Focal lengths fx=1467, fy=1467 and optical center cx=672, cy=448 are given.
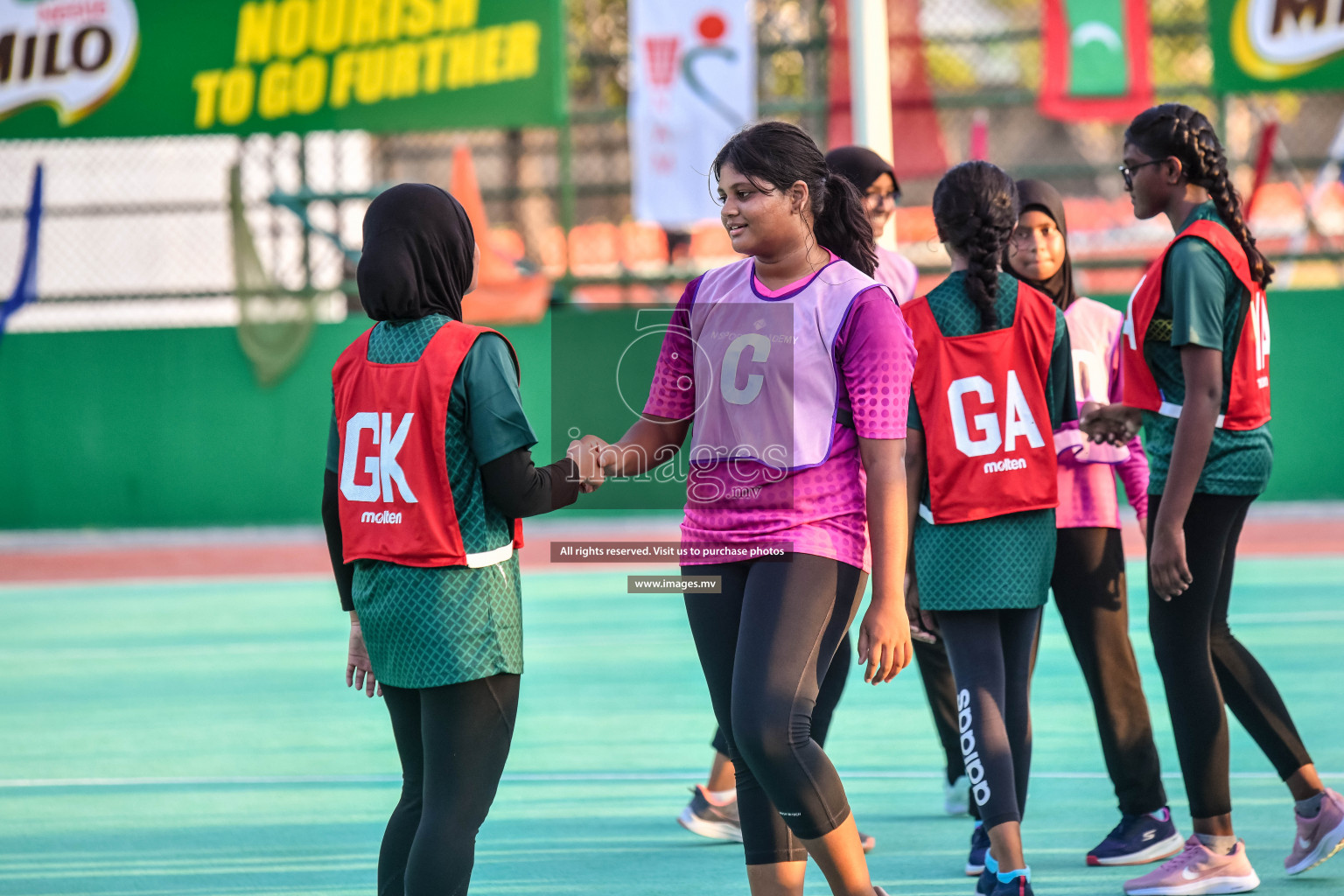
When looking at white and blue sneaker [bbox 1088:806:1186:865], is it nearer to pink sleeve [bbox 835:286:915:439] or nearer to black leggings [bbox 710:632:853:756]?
black leggings [bbox 710:632:853:756]

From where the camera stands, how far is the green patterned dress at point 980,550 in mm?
4043

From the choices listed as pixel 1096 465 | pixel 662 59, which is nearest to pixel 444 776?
pixel 1096 465

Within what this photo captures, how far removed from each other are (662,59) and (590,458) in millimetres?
10908

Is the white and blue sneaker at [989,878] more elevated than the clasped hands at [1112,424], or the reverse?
the clasped hands at [1112,424]

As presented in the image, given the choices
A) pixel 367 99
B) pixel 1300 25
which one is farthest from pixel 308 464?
pixel 1300 25

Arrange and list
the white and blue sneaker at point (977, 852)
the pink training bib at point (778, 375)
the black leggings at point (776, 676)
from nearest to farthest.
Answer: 1. the black leggings at point (776, 676)
2. the pink training bib at point (778, 375)
3. the white and blue sneaker at point (977, 852)

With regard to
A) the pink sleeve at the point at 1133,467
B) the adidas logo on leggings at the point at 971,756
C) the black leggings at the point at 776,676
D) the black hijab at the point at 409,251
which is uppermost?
the black hijab at the point at 409,251

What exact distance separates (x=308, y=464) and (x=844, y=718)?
9.21 m

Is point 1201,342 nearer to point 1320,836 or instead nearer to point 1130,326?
point 1130,326

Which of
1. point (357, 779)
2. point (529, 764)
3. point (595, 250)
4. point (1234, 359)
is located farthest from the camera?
point (595, 250)

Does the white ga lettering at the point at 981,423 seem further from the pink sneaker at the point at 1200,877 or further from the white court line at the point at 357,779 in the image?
the white court line at the point at 357,779

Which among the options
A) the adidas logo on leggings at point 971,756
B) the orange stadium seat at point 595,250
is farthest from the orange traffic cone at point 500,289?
the adidas logo on leggings at point 971,756

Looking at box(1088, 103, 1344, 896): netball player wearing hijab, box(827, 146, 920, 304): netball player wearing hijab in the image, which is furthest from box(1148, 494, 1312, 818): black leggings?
box(827, 146, 920, 304): netball player wearing hijab

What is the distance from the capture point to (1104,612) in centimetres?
450
